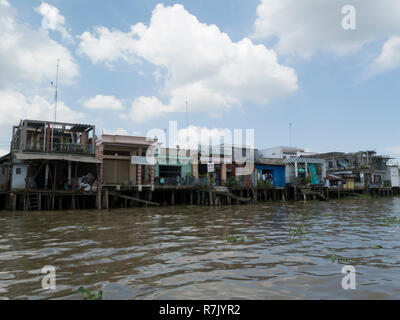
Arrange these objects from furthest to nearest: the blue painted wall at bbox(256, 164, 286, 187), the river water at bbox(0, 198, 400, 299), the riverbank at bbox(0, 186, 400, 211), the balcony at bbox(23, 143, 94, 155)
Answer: the blue painted wall at bbox(256, 164, 286, 187)
the balcony at bbox(23, 143, 94, 155)
the riverbank at bbox(0, 186, 400, 211)
the river water at bbox(0, 198, 400, 299)

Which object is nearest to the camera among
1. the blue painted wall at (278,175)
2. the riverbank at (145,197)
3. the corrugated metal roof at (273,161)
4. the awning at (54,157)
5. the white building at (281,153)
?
the riverbank at (145,197)

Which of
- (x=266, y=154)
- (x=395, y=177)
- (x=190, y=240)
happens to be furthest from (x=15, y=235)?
(x=395, y=177)

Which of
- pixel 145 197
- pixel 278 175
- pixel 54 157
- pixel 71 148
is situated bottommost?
pixel 145 197

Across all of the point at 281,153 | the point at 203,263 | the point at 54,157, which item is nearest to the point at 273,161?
the point at 281,153

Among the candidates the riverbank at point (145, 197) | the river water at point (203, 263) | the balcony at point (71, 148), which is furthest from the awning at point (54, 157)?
the river water at point (203, 263)

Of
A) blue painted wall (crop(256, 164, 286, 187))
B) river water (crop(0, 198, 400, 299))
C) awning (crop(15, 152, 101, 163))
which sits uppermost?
awning (crop(15, 152, 101, 163))

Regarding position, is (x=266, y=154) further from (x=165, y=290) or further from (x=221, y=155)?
(x=165, y=290)

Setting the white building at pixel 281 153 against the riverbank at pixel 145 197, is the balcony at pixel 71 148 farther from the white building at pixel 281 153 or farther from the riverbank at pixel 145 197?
the white building at pixel 281 153

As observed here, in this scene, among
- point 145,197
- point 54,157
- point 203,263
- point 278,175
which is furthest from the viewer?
point 278,175

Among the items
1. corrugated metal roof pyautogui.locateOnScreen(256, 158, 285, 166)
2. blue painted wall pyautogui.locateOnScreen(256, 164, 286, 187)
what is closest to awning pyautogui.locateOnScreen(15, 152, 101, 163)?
corrugated metal roof pyautogui.locateOnScreen(256, 158, 285, 166)

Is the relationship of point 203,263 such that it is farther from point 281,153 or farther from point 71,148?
point 281,153

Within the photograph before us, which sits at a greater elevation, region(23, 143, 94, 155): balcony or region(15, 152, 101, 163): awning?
region(23, 143, 94, 155): balcony

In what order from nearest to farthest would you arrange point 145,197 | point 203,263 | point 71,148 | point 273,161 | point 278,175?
point 203,263, point 71,148, point 145,197, point 273,161, point 278,175

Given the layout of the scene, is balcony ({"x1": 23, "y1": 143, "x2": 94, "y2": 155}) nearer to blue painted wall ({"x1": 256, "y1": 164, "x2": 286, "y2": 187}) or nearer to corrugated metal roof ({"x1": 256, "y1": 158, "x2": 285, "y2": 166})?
corrugated metal roof ({"x1": 256, "y1": 158, "x2": 285, "y2": 166})
